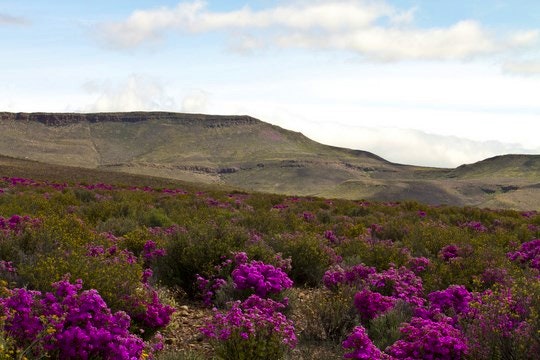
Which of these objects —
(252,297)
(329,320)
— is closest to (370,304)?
(329,320)

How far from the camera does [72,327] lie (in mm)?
5539

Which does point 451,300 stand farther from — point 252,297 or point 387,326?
point 252,297

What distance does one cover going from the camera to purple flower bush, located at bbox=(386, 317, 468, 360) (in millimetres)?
6041

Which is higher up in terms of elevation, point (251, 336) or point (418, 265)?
point (418, 265)

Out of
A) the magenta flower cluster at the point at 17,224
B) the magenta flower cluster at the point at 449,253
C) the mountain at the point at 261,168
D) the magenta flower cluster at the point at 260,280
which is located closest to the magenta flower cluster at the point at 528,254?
the magenta flower cluster at the point at 449,253

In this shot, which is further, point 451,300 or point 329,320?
point 329,320

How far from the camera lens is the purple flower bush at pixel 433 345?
19.8 ft

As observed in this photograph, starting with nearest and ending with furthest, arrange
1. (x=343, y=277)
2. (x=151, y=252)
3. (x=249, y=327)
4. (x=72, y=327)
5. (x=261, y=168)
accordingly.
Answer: (x=72, y=327), (x=249, y=327), (x=343, y=277), (x=151, y=252), (x=261, y=168)

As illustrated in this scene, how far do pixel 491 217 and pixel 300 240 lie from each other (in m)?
18.3

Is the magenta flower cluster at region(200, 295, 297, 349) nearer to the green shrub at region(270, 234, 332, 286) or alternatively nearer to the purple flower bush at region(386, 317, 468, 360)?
the purple flower bush at region(386, 317, 468, 360)

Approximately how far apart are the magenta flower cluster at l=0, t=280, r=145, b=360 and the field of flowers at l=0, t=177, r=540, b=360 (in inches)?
0.6

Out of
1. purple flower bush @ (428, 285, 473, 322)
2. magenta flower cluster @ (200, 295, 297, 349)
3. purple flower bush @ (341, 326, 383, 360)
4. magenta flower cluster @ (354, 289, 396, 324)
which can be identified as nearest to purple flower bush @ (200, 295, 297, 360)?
magenta flower cluster @ (200, 295, 297, 349)

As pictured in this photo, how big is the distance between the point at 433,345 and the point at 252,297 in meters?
2.71

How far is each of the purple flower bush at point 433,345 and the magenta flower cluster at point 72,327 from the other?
10.2ft
